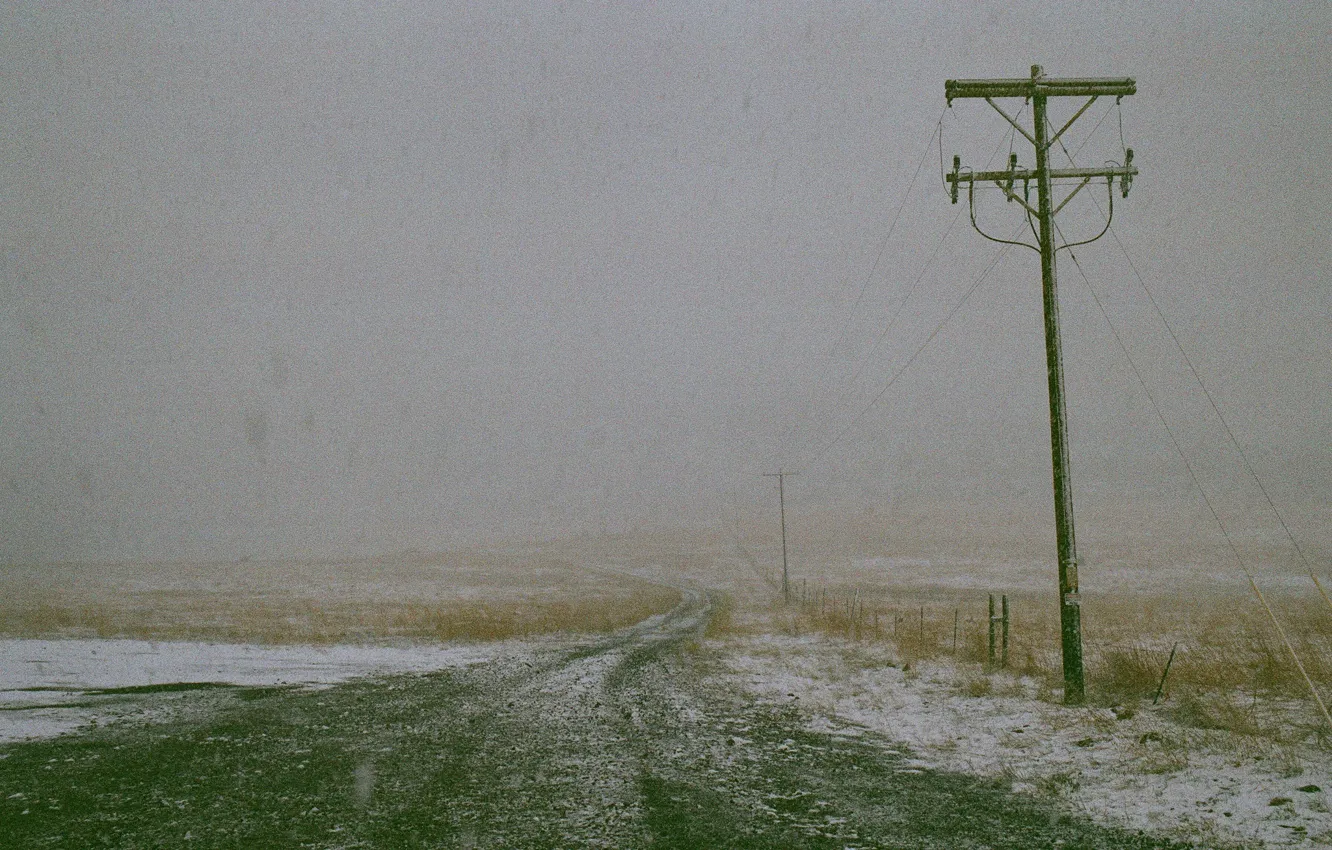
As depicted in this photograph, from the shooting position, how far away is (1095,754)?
385 inches

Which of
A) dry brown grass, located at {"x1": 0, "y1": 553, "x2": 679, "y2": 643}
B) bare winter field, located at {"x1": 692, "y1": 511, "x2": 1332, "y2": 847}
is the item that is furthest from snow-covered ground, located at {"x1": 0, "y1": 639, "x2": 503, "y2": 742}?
bare winter field, located at {"x1": 692, "y1": 511, "x2": 1332, "y2": 847}

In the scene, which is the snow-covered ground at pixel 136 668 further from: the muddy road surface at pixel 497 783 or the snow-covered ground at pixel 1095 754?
the snow-covered ground at pixel 1095 754

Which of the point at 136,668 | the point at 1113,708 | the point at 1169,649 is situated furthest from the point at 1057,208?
the point at 136,668

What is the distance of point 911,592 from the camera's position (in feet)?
174

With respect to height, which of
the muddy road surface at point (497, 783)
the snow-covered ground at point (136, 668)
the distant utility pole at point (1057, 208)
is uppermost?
the distant utility pole at point (1057, 208)

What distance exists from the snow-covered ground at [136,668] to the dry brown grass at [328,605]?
3107 mm

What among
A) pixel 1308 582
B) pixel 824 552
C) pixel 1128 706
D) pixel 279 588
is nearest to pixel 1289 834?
pixel 1128 706

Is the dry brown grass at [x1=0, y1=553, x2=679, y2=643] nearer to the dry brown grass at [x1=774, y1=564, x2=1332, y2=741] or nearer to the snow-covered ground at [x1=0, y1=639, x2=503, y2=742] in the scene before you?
the snow-covered ground at [x1=0, y1=639, x2=503, y2=742]

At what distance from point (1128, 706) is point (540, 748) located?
9.40m

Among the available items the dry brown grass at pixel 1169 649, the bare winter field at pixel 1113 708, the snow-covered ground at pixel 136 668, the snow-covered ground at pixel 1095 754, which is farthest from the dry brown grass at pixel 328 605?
the snow-covered ground at pixel 1095 754

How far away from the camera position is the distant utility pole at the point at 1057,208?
42.7 ft

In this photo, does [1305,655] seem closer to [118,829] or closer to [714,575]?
[118,829]

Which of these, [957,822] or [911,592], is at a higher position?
[957,822]

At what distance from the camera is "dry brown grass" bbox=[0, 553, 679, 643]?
→ 90.7 feet
